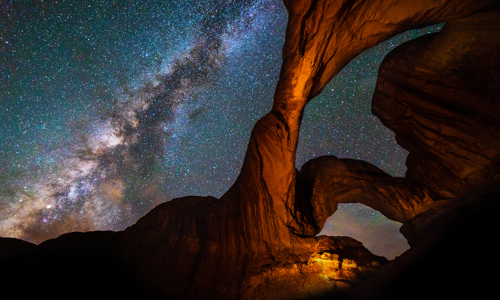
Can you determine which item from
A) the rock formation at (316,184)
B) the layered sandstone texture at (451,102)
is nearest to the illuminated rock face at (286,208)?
the rock formation at (316,184)

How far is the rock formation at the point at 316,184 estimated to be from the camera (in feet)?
21.0

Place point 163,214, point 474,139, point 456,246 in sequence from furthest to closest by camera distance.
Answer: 1. point 163,214
2. point 474,139
3. point 456,246

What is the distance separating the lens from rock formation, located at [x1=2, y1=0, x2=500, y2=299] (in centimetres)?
640

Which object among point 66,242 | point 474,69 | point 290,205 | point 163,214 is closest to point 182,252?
point 163,214

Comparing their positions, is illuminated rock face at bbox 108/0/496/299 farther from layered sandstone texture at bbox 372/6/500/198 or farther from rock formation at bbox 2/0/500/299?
layered sandstone texture at bbox 372/6/500/198

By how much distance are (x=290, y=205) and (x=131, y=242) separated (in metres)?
5.44

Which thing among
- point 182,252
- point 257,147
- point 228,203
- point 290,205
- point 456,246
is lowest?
point 456,246

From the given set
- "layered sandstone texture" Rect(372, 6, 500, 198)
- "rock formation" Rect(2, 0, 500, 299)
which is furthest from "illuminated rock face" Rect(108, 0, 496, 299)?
"layered sandstone texture" Rect(372, 6, 500, 198)

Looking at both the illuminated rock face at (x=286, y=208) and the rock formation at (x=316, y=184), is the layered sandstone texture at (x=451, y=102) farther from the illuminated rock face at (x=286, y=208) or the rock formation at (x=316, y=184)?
the illuminated rock face at (x=286, y=208)

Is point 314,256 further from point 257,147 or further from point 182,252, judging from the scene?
point 182,252

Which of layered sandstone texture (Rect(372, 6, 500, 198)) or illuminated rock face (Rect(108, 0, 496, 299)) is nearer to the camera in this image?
illuminated rock face (Rect(108, 0, 496, 299))

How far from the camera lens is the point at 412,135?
327 inches

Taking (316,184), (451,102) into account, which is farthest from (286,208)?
(451,102)

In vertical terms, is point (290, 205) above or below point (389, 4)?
below
